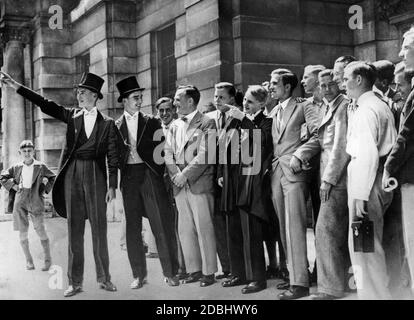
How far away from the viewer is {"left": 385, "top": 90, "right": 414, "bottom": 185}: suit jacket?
4059 mm

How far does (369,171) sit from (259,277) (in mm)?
1695

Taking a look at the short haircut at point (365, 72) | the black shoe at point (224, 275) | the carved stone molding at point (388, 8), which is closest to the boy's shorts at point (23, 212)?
the black shoe at point (224, 275)

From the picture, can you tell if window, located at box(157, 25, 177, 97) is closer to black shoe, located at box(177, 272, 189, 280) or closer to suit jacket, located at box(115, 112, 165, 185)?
suit jacket, located at box(115, 112, 165, 185)

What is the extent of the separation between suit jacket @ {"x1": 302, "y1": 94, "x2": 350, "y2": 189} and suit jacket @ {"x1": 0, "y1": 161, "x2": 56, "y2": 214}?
132 inches

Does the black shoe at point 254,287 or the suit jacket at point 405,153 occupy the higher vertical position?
the suit jacket at point 405,153

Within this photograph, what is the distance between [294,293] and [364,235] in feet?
3.37

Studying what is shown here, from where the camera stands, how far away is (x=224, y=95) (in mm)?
5523

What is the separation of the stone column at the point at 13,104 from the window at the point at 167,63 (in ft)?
8.49

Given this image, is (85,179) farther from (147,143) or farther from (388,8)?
(388,8)

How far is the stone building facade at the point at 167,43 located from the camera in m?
7.61

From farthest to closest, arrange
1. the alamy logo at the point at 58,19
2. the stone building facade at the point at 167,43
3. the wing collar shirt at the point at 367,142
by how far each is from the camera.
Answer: the stone building facade at the point at 167,43, the alamy logo at the point at 58,19, the wing collar shirt at the point at 367,142

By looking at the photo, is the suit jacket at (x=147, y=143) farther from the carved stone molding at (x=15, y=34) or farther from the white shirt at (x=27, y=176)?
the carved stone molding at (x=15, y=34)

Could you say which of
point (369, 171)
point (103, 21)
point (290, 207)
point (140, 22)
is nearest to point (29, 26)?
point (103, 21)
